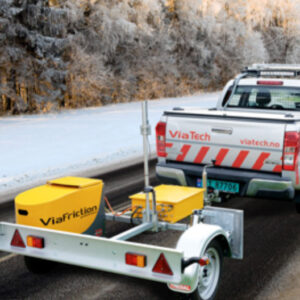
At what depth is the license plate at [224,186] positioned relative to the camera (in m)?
A: 7.21

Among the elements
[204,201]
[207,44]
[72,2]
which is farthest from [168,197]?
[207,44]

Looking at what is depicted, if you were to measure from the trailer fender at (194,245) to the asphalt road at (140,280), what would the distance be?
0.57 meters

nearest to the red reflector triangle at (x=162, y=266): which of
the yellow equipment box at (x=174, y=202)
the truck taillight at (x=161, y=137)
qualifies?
the yellow equipment box at (x=174, y=202)

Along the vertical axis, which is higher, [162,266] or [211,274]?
[162,266]

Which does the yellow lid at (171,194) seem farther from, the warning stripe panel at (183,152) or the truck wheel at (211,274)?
the warning stripe panel at (183,152)

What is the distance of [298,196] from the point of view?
23.7 ft

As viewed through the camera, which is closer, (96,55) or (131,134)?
(131,134)

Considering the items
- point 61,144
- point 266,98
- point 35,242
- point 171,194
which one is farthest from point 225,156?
point 61,144

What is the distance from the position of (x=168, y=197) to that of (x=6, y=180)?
6227 millimetres

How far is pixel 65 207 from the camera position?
532 cm

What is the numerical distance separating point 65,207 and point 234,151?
2828 mm

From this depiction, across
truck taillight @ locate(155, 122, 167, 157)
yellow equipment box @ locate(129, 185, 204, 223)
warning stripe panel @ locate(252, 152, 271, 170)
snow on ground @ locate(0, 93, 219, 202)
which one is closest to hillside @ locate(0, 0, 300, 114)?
snow on ground @ locate(0, 93, 219, 202)

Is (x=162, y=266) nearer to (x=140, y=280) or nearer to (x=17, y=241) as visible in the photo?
(x=140, y=280)

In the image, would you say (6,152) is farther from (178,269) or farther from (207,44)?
(207,44)
